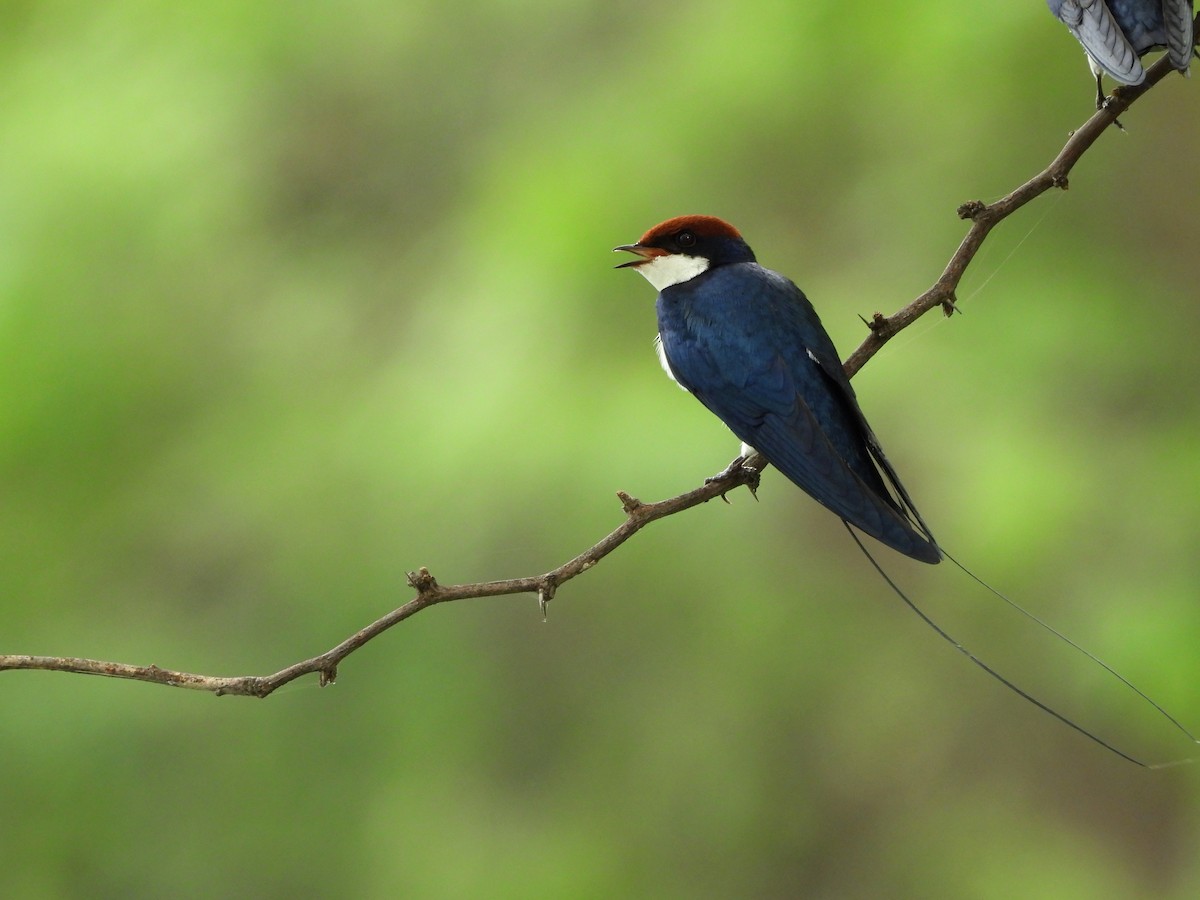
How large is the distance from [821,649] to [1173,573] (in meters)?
0.90

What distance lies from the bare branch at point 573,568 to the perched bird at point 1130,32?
0.11 feet

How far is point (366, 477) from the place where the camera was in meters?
3.58

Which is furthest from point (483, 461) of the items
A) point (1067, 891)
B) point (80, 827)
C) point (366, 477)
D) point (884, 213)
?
point (1067, 891)

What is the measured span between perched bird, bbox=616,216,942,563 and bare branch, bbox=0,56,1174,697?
0.09m

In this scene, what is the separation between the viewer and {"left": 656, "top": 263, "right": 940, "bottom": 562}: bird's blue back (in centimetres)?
158

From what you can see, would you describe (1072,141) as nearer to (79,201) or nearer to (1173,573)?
(1173,573)

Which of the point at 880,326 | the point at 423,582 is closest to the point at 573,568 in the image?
the point at 423,582

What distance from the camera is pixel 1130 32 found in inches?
57.6

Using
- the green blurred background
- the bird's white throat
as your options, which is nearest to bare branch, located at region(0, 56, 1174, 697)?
the bird's white throat

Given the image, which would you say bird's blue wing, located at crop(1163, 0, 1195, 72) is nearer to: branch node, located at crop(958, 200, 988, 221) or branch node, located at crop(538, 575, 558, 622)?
branch node, located at crop(958, 200, 988, 221)

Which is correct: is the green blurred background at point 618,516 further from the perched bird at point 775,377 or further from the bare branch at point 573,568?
the bare branch at point 573,568


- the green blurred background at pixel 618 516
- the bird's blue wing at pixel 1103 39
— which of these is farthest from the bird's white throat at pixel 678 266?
the green blurred background at pixel 618 516

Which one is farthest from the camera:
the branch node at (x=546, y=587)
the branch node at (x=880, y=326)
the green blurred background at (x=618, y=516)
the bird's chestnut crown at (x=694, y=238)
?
the green blurred background at (x=618, y=516)

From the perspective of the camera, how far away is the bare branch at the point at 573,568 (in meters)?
1.15
